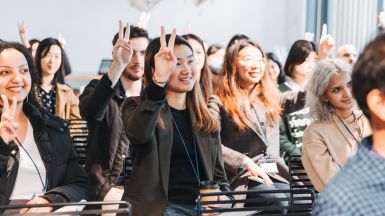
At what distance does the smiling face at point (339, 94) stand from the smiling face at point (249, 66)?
78 centimetres

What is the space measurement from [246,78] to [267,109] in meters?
0.21

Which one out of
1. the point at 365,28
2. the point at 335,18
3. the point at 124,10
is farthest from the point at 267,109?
the point at 124,10

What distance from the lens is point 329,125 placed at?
10.6 feet

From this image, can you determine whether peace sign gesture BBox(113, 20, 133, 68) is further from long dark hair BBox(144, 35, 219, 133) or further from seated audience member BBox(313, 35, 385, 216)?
seated audience member BBox(313, 35, 385, 216)

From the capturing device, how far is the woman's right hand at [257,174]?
3.60 meters

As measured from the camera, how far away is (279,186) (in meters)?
3.81

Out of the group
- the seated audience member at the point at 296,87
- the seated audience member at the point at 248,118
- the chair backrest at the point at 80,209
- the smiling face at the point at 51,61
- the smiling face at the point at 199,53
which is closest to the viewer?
the chair backrest at the point at 80,209

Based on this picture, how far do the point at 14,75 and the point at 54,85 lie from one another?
8.19 ft

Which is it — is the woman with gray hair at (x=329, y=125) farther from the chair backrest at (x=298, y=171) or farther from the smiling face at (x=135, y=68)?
the smiling face at (x=135, y=68)

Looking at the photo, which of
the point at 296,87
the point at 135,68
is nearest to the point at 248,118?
the point at 135,68

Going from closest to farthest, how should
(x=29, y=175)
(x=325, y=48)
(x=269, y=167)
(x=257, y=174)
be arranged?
(x=29, y=175), (x=257, y=174), (x=269, y=167), (x=325, y=48)

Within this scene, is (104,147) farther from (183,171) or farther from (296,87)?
(296,87)

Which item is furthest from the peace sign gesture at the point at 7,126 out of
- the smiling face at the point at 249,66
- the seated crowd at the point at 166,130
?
the smiling face at the point at 249,66

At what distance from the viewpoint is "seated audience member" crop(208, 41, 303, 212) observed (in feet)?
12.2
